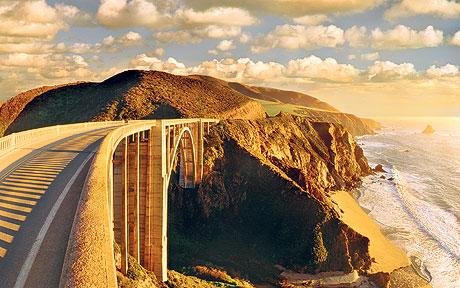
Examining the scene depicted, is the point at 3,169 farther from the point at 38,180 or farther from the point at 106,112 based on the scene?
the point at 106,112

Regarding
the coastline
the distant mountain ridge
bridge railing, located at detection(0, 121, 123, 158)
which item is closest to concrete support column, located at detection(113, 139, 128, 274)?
bridge railing, located at detection(0, 121, 123, 158)

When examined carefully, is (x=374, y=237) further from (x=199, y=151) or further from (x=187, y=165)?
(x=187, y=165)

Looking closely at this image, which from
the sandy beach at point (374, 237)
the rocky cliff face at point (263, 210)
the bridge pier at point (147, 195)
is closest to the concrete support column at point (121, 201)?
the bridge pier at point (147, 195)

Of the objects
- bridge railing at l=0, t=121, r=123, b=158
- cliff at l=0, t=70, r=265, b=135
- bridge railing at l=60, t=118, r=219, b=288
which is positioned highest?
cliff at l=0, t=70, r=265, b=135

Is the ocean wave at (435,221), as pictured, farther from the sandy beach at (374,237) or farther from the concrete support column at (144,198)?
the concrete support column at (144,198)

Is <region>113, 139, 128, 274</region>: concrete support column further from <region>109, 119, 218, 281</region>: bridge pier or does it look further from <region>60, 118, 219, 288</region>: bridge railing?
<region>60, 118, 219, 288</region>: bridge railing

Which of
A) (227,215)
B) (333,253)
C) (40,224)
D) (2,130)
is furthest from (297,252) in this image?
(2,130)
